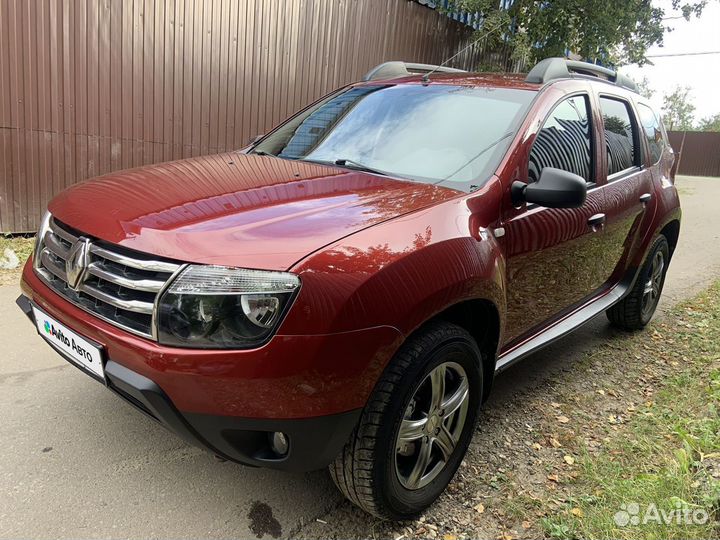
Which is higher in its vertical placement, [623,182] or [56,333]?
[623,182]

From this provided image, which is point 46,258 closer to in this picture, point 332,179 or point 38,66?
point 332,179

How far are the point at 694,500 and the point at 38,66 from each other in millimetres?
6419

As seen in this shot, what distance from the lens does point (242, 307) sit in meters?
1.73

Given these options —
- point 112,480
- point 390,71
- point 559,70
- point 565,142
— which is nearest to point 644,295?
point 565,142

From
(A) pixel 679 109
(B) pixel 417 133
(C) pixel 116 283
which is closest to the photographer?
(C) pixel 116 283

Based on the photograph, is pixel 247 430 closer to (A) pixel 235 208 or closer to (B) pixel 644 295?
(A) pixel 235 208

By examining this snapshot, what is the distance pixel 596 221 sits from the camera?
3.29m

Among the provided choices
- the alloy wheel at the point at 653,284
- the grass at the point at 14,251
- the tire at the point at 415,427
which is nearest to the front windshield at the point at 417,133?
the tire at the point at 415,427

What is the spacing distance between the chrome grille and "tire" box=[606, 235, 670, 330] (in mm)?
3642

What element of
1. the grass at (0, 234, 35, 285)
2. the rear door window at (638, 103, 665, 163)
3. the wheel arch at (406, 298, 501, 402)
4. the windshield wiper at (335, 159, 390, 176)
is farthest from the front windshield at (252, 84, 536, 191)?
the grass at (0, 234, 35, 285)

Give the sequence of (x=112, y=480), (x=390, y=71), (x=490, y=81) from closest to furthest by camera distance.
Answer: (x=112, y=480) → (x=490, y=81) → (x=390, y=71)

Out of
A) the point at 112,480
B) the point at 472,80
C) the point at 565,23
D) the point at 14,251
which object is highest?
the point at 565,23

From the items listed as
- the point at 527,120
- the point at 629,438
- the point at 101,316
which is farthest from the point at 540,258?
the point at 101,316

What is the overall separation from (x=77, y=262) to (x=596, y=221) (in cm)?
272
